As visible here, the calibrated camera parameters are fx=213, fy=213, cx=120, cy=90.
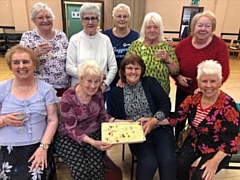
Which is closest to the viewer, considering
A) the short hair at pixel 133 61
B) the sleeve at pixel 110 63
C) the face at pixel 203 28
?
the short hair at pixel 133 61

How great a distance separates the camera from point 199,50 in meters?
2.03

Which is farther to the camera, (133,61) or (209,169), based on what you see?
(133,61)

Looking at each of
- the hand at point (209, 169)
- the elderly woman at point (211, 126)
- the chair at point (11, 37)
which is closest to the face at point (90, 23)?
the elderly woman at point (211, 126)

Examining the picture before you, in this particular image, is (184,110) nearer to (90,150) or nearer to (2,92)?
(90,150)

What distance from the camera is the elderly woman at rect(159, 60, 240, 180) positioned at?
1.56 metres

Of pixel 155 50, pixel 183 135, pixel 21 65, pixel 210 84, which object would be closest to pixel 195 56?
pixel 155 50

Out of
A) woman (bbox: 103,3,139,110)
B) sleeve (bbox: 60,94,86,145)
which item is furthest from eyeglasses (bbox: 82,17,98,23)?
sleeve (bbox: 60,94,86,145)

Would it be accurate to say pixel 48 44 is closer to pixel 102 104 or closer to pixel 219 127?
pixel 102 104

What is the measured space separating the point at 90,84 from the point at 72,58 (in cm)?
54

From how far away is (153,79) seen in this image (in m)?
1.93

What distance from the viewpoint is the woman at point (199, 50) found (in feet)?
6.39

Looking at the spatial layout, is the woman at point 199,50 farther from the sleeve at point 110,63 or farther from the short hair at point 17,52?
the short hair at point 17,52

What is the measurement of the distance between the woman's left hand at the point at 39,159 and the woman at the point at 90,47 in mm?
→ 774

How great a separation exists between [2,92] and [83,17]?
102cm
